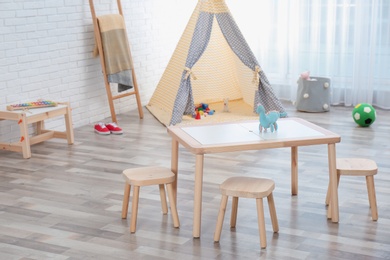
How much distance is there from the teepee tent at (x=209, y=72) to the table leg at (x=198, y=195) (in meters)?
2.51

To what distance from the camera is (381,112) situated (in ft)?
21.1

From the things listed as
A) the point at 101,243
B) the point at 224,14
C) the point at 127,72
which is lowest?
the point at 101,243

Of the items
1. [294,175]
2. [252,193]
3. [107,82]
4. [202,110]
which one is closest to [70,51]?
[107,82]

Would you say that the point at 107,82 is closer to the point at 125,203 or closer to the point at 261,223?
the point at 125,203

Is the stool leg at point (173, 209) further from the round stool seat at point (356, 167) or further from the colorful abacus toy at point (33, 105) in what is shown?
the colorful abacus toy at point (33, 105)

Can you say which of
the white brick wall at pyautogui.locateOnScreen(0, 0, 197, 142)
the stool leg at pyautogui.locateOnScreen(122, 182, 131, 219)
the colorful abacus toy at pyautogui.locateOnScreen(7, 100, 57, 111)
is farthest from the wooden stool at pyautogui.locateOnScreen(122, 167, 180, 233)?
the white brick wall at pyautogui.locateOnScreen(0, 0, 197, 142)

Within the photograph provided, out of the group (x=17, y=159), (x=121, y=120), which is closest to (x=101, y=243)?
(x=17, y=159)

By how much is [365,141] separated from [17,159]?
265 cm

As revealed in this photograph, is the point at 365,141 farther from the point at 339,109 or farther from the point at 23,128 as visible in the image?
the point at 23,128

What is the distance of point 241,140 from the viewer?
11.3ft

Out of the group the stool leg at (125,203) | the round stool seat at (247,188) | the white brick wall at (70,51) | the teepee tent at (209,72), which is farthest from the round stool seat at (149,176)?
the teepee tent at (209,72)

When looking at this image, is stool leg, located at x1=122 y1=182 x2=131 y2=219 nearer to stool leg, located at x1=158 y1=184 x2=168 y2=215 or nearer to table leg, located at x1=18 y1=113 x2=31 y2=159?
stool leg, located at x1=158 y1=184 x2=168 y2=215

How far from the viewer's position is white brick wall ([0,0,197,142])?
17.3 ft

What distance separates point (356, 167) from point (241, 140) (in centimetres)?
65
